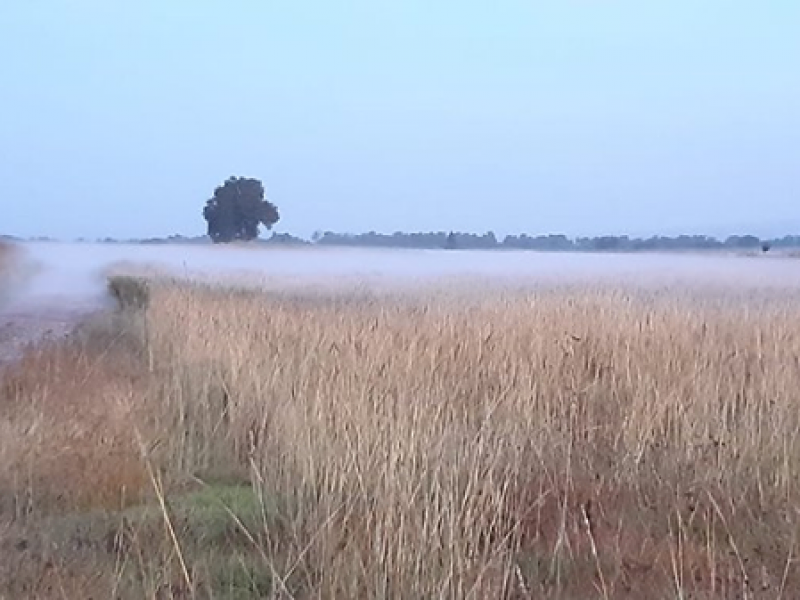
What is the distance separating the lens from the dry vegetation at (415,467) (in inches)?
179

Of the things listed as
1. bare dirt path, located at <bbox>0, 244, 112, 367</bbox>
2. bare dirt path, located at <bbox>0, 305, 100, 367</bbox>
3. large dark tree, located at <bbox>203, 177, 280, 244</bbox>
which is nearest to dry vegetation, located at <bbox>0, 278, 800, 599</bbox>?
bare dirt path, located at <bbox>0, 305, 100, 367</bbox>

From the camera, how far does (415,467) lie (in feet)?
16.2

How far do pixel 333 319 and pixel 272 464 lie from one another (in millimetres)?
4782

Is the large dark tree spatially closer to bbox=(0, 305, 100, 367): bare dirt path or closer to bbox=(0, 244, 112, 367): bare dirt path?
bbox=(0, 244, 112, 367): bare dirt path

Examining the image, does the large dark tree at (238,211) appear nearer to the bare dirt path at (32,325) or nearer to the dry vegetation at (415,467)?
the bare dirt path at (32,325)

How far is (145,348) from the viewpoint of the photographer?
1130 centimetres

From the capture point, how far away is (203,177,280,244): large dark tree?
2948 inches

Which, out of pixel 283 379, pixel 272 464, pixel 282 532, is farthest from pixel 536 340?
pixel 282 532

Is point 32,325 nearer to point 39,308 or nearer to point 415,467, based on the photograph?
point 39,308

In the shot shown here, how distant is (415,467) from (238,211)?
71499mm

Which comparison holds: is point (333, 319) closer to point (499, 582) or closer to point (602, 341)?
point (602, 341)

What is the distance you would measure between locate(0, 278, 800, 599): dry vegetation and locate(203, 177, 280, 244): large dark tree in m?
66.2

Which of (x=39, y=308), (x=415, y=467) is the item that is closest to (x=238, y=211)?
(x=39, y=308)

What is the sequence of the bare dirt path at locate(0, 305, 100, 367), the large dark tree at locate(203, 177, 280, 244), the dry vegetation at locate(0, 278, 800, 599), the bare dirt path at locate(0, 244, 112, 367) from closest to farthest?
the dry vegetation at locate(0, 278, 800, 599), the bare dirt path at locate(0, 305, 100, 367), the bare dirt path at locate(0, 244, 112, 367), the large dark tree at locate(203, 177, 280, 244)
